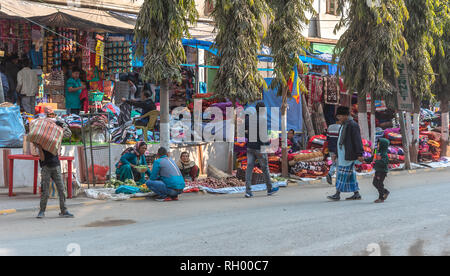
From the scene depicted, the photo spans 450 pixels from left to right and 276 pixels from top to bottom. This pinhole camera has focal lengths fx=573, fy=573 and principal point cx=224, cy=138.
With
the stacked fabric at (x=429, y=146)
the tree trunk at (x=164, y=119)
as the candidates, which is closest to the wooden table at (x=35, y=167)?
the tree trunk at (x=164, y=119)

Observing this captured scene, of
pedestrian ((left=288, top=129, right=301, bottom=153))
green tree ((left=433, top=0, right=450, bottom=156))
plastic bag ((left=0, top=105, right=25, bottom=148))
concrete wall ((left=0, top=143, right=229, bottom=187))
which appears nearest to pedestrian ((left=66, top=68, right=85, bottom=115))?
concrete wall ((left=0, top=143, right=229, bottom=187))

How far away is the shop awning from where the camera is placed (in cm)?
1526

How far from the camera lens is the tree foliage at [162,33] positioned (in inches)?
504

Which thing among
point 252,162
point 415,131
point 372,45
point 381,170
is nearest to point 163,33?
point 252,162

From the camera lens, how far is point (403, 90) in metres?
19.3

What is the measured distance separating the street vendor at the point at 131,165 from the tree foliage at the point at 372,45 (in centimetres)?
801

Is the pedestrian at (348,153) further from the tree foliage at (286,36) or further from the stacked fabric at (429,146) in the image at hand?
the stacked fabric at (429,146)

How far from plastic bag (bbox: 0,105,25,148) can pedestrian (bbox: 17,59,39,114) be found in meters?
3.64

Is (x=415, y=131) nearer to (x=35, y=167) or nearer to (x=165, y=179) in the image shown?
(x=165, y=179)

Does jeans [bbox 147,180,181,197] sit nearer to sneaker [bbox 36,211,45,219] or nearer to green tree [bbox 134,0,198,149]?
green tree [bbox 134,0,198,149]
